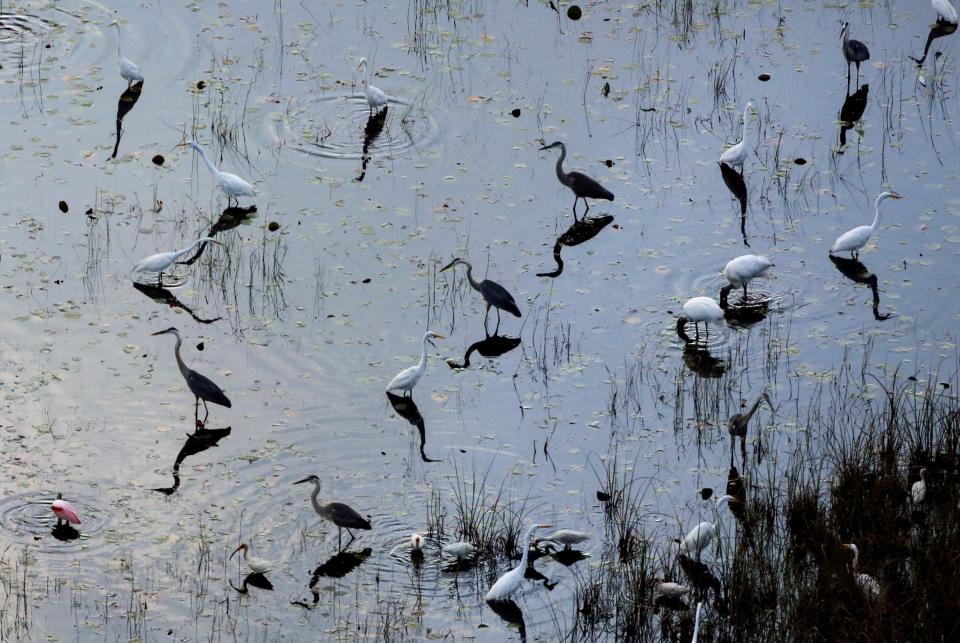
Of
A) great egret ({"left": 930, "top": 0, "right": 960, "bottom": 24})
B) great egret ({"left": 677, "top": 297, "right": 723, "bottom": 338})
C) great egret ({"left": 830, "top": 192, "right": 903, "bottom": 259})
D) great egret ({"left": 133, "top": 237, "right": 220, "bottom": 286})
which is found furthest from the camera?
great egret ({"left": 930, "top": 0, "right": 960, "bottom": 24})

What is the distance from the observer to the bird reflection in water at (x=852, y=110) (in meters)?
16.7

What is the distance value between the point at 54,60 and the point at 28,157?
264 cm

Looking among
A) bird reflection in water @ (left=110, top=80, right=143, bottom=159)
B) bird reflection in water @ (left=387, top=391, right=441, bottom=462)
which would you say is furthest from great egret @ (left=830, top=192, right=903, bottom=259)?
bird reflection in water @ (left=110, top=80, right=143, bottom=159)

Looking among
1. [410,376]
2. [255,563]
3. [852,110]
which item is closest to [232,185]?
[410,376]

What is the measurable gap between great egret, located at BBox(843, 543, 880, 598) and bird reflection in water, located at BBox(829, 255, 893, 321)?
15.5ft

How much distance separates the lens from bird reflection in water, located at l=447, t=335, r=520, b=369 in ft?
42.1

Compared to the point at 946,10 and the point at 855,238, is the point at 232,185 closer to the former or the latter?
the point at 855,238

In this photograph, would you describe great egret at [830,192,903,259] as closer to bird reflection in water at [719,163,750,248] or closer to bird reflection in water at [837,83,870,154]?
bird reflection in water at [719,163,750,248]

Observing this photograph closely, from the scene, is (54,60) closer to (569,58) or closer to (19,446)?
(569,58)

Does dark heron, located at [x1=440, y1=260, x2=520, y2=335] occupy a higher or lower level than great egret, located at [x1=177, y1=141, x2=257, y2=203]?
lower

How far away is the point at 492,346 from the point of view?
42.6ft

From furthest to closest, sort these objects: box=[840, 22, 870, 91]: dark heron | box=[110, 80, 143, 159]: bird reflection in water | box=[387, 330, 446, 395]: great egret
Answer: box=[840, 22, 870, 91]: dark heron, box=[110, 80, 143, 159]: bird reflection in water, box=[387, 330, 446, 395]: great egret

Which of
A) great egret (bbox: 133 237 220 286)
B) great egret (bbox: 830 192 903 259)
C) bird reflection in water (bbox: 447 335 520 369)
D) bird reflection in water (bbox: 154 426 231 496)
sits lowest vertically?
bird reflection in water (bbox: 154 426 231 496)

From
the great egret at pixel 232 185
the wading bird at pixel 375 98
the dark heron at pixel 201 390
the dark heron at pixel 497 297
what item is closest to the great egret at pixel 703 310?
the dark heron at pixel 497 297
